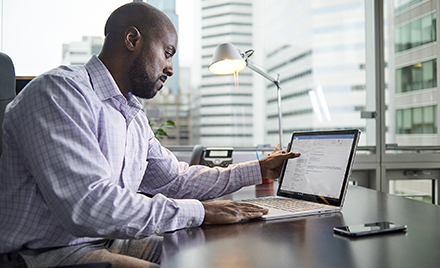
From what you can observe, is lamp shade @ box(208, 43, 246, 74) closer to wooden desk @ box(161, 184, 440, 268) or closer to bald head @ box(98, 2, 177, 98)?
bald head @ box(98, 2, 177, 98)

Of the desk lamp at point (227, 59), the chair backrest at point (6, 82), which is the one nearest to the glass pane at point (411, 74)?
the desk lamp at point (227, 59)

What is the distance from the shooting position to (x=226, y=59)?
1.92 meters

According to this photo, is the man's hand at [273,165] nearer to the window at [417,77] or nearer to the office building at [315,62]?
the office building at [315,62]

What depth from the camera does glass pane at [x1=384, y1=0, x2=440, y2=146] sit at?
3258 mm

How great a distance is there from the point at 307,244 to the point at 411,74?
9.99 feet

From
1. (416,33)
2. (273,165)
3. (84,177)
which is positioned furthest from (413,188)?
(84,177)

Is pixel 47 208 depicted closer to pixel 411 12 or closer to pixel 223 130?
pixel 223 130

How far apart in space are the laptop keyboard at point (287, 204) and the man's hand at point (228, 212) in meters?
0.13

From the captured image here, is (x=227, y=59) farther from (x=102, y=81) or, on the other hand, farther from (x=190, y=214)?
(x=190, y=214)

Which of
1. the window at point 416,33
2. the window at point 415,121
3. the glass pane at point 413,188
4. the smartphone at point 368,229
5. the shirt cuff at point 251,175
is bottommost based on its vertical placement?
the glass pane at point 413,188

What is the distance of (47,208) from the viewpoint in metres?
0.89

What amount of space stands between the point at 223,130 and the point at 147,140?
1741 mm

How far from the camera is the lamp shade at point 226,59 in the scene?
1.91 meters

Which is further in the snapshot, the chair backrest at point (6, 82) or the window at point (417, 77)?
the window at point (417, 77)
